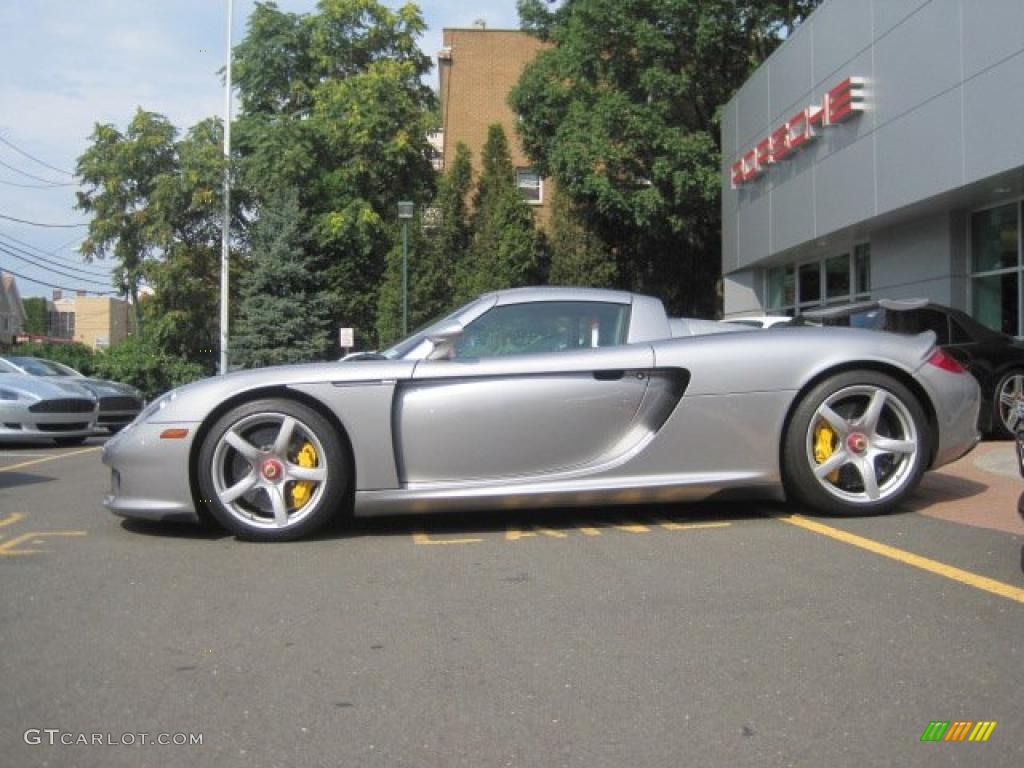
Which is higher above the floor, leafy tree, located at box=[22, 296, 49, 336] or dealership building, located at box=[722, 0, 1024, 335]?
leafy tree, located at box=[22, 296, 49, 336]

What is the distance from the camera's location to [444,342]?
492cm

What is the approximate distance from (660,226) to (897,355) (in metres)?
21.2

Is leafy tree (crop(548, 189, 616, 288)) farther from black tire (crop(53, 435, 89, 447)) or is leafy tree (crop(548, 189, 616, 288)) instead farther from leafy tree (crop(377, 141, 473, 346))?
black tire (crop(53, 435, 89, 447))

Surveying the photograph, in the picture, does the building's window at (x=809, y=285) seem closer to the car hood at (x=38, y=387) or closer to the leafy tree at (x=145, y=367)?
the car hood at (x=38, y=387)

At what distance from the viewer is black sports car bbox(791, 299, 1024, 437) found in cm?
954

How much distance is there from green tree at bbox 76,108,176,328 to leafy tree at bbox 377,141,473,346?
7.78m

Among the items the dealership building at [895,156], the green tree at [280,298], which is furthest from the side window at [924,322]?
the green tree at [280,298]

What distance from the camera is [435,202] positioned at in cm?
3017

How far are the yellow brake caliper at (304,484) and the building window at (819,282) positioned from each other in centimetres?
1315

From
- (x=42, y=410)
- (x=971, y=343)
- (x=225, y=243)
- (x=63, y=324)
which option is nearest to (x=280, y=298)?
(x=225, y=243)

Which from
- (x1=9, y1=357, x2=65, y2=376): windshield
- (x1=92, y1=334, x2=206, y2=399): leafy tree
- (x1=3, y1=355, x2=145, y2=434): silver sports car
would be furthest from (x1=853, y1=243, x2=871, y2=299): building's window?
(x1=92, y1=334, x2=206, y2=399): leafy tree

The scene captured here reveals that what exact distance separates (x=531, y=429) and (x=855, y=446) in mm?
1792

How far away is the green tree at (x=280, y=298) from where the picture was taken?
28781 millimetres

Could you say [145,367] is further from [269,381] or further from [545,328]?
[545,328]
